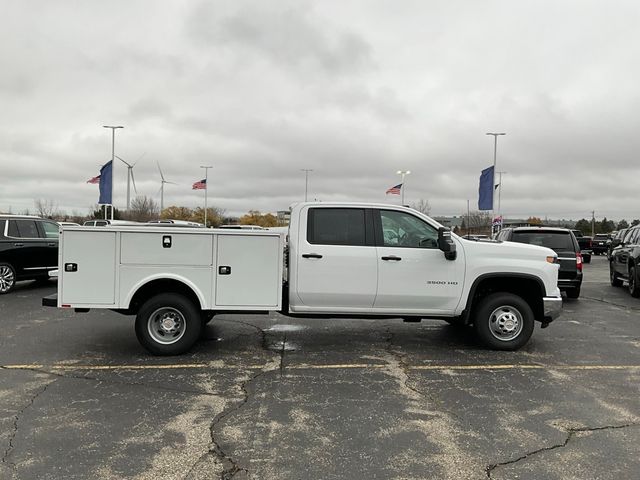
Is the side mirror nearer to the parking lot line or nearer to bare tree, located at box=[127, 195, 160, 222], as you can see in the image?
the parking lot line

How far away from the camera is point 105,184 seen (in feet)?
121

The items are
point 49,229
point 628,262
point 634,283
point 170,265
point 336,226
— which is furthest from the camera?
point 628,262

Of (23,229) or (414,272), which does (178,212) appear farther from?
(414,272)

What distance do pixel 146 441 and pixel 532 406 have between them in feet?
11.5

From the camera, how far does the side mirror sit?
6.55 m

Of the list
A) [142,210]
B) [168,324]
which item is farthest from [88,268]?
[142,210]

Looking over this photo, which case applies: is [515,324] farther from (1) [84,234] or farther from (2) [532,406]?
(1) [84,234]

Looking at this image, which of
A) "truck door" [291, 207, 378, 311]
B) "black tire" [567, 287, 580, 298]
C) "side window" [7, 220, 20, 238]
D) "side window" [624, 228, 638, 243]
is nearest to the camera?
"truck door" [291, 207, 378, 311]

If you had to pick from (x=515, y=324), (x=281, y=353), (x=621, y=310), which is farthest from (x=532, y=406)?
(x=621, y=310)

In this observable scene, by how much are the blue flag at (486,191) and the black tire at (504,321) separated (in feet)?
95.9

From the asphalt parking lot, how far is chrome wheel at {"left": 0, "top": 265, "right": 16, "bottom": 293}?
4.48m

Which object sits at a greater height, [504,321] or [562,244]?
[562,244]

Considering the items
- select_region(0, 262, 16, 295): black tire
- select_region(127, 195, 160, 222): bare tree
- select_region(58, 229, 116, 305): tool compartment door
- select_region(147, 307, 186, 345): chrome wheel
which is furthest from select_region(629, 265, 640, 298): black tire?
select_region(127, 195, 160, 222): bare tree

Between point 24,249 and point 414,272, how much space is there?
9867mm
